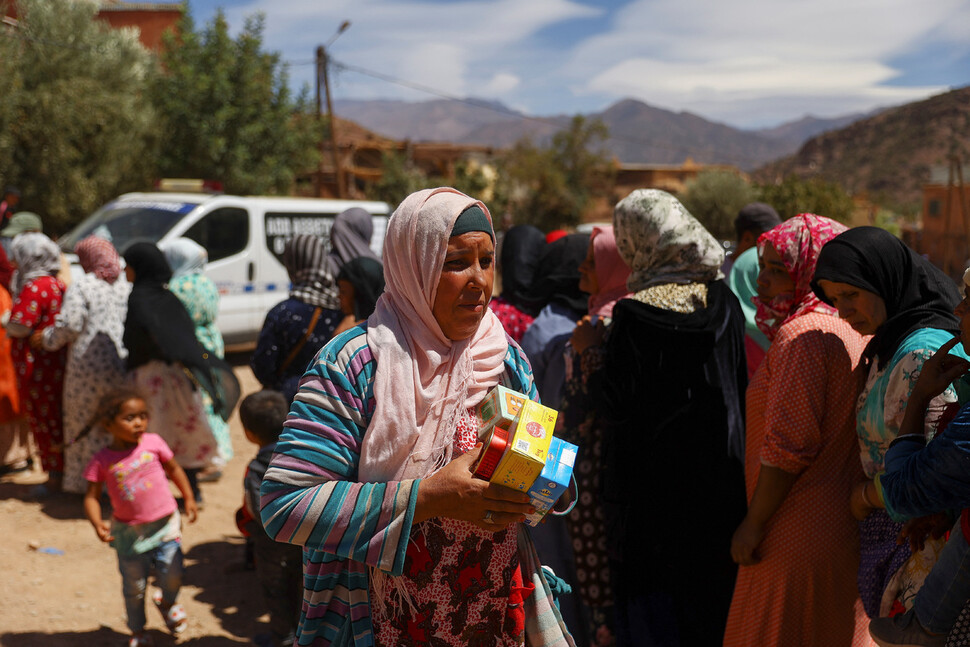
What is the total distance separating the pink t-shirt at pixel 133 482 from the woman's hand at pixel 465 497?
2.63m

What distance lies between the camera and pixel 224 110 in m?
17.0

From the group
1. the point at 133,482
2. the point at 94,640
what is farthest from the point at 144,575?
the point at 94,640

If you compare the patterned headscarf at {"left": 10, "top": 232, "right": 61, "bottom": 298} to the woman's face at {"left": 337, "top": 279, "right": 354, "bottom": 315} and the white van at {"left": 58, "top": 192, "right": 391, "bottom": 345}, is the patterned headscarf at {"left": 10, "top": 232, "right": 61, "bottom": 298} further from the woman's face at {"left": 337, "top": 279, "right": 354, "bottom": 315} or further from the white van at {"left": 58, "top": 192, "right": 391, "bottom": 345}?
the white van at {"left": 58, "top": 192, "right": 391, "bottom": 345}

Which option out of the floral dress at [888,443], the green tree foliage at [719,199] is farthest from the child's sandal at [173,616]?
the green tree foliage at [719,199]

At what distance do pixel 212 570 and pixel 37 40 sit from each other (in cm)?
1566

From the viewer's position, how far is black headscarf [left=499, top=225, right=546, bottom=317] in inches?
160

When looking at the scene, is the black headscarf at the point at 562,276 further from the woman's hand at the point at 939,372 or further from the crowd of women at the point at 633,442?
the woman's hand at the point at 939,372

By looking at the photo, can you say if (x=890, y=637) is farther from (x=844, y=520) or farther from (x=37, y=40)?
(x=37, y=40)

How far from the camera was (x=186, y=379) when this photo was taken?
5570 mm

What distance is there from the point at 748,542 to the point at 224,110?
16.8 m

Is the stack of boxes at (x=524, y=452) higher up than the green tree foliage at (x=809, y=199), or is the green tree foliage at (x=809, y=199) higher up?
the green tree foliage at (x=809, y=199)

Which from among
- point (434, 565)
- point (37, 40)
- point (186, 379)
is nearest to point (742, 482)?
point (434, 565)

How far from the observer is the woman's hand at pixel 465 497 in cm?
162

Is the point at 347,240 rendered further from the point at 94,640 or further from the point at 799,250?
the point at 799,250
